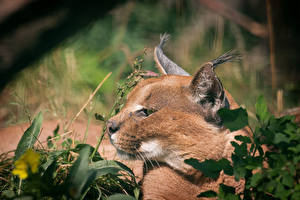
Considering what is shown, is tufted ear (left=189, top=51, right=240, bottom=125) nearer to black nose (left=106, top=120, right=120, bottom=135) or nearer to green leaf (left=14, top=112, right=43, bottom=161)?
black nose (left=106, top=120, right=120, bottom=135)

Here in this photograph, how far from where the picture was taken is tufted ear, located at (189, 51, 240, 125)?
2316 mm

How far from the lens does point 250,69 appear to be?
574 cm

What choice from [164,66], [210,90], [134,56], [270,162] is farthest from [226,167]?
[134,56]

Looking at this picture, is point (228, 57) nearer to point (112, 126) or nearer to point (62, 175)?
point (112, 126)

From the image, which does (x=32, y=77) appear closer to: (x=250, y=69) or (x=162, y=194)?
(x=162, y=194)

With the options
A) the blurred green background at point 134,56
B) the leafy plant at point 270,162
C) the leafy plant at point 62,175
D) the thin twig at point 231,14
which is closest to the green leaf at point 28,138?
the leafy plant at point 62,175

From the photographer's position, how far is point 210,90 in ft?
7.84

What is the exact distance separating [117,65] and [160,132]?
10.3 feet

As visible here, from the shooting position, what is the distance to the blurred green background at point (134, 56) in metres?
4.62

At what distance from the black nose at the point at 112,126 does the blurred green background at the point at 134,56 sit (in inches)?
65.3

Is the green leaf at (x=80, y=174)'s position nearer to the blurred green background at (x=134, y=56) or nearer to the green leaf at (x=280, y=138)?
the green leaf at (x=280, y=138)

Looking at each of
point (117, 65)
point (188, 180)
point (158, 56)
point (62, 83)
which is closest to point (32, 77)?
point (62, 83)

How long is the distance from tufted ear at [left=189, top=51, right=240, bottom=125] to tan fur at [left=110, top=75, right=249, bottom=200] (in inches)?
1.9

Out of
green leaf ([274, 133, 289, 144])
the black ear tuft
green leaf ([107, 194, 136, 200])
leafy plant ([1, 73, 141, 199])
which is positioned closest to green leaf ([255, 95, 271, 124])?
green leaf ([274, 133, 289, 144])
